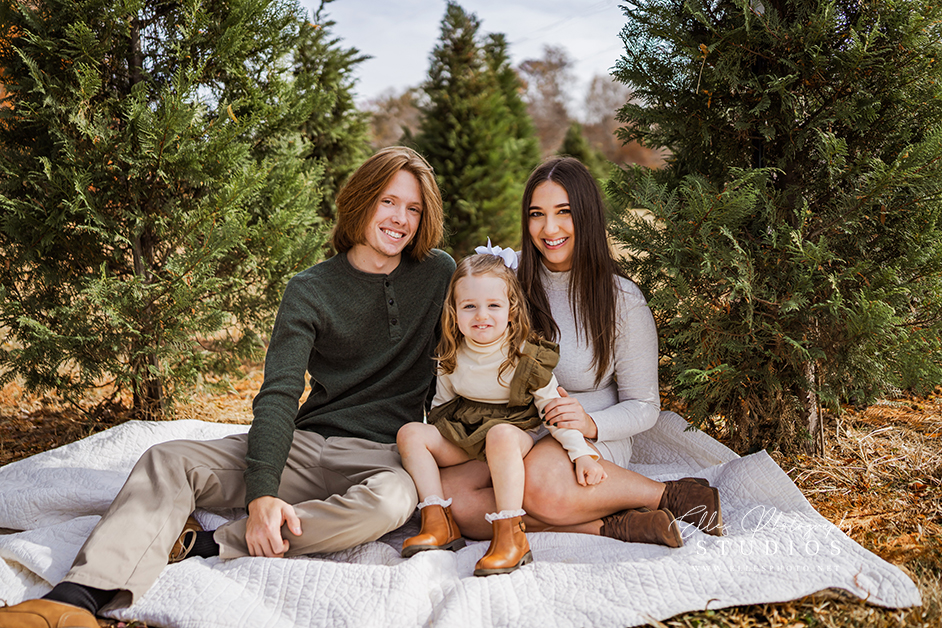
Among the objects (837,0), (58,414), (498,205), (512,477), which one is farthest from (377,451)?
(498,205)

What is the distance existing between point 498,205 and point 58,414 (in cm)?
593

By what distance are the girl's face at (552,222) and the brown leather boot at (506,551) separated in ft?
3.66

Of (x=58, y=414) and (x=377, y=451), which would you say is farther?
(x=58, y=414)

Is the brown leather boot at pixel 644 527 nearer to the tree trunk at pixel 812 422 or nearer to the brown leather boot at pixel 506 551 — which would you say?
the brown leather boot at pixel 506 551

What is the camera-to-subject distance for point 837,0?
2637 millimetres

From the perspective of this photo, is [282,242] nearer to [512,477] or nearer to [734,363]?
[512,477]

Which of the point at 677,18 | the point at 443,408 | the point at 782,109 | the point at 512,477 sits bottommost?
the point at 512,477

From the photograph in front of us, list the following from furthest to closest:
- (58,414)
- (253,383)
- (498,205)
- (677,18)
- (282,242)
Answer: (498,205) < (253,383) < (58,414) < (282,242) < (677,18)

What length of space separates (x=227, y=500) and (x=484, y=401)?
3.46 feet

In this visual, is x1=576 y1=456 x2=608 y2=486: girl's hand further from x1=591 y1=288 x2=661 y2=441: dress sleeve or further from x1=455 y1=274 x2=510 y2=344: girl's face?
x1=455 y1=274 x2=510 y2=344: girl's face

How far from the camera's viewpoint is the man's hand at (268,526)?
2225mm

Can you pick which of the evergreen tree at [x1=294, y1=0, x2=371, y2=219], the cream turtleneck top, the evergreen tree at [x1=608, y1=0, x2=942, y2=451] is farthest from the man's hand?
the evergreen tree at [x1=294, y1=0, x2=371, y2=219]

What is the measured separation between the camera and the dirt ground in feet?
A: 6.37

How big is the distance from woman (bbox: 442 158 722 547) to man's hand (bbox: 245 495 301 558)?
0.62m
